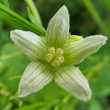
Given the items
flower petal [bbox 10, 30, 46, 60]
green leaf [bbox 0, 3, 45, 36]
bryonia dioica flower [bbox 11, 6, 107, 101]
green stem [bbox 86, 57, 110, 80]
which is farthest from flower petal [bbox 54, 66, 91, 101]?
green stem [bbox 86, 57, 110, 80]

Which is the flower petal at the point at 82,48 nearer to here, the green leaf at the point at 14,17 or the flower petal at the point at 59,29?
the flower petal at the point at 59,29

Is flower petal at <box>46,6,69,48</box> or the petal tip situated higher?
flower petal at <box>46,6,69,48</box>

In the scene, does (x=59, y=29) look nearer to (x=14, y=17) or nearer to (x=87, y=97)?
(x=14, y=17)

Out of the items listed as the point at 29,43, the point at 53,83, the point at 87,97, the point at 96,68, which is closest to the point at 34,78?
the point at 29,43

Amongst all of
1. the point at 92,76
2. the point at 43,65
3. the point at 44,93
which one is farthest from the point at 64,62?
the point at 92,76

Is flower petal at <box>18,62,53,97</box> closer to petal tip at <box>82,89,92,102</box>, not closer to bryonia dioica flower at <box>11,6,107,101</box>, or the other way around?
bryonia dioica flower at <box>11,6,107,101</box>

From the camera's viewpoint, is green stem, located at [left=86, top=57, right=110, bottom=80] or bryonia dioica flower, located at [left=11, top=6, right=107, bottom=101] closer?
bryonia dioica flower, located at [left=11, top=6, right=107, bottom=101]

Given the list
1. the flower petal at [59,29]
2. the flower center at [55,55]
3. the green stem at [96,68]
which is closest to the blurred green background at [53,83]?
the green stem at [96,68]

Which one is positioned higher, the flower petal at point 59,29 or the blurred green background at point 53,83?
the flower petal at point 59,29
